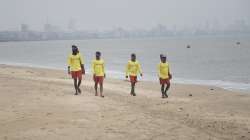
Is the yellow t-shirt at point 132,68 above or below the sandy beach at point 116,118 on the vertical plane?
above

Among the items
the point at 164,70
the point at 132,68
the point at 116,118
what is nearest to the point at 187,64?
the point at 132,68

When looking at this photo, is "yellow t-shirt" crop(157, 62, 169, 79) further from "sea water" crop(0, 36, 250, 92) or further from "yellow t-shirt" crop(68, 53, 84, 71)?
"sea water" crop(0, 36, 250, 92)

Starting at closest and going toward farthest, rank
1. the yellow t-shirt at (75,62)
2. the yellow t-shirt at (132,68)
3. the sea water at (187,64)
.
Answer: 1. the yellow t-shirt at (75,62)
2. the yellow t-shirt at (132,68)
3. the sea water at (187,64)

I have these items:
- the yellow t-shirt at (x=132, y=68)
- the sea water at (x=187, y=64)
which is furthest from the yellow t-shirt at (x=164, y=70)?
the sea water at (x=187, y=64)

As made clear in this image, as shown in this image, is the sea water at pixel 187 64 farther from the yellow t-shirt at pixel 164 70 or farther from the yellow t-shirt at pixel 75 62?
the yellow t-shirt at pixel 75 62

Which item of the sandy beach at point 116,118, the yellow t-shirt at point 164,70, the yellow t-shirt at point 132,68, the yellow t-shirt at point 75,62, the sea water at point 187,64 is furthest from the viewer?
the sea water at point 187,64

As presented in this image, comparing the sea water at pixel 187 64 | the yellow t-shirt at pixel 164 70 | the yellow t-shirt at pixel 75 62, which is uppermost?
the yellow t-shirt at pixel 75 62

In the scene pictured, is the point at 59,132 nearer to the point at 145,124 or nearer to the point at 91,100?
the point at 145,124

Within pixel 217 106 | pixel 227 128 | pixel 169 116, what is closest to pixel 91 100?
pixel 169 116

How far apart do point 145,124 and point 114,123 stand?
0.74 m

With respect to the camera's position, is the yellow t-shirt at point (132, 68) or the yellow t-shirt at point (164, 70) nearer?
the yellow t-shirt at point (164, 70)

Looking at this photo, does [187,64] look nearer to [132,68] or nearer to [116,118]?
[132,68]

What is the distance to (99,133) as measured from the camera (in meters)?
8.66

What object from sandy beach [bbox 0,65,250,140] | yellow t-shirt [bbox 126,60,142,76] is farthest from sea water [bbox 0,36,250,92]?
sandy beach [bbox 0,65,250,140]
